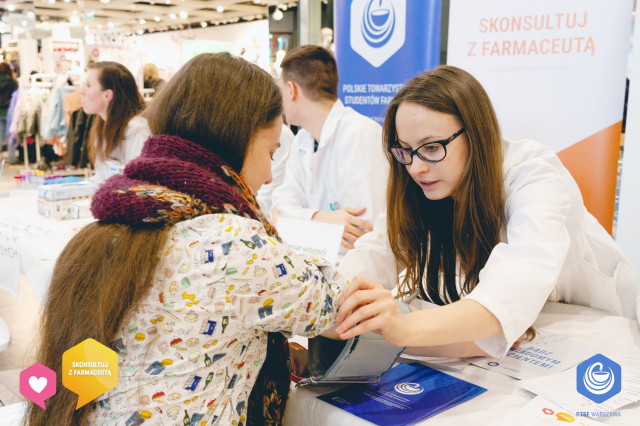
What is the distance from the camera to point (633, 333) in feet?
4.84

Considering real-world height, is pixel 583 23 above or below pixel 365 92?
above

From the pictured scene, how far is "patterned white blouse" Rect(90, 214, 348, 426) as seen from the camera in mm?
901

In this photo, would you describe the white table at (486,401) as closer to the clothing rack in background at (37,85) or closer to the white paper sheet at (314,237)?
the white paper sheet at (314,237)

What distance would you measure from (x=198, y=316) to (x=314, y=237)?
1.01m

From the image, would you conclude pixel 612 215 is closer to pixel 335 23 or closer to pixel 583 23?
pixel 583 23

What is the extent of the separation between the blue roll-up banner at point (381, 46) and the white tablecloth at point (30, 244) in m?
1.79

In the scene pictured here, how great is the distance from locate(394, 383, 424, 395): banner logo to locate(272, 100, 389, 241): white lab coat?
133 cm

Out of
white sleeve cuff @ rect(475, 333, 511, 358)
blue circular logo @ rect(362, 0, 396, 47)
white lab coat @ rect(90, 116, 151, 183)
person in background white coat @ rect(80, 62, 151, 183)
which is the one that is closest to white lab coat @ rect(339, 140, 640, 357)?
white sleeve cuff @ rect(475, 333, 511, 358)

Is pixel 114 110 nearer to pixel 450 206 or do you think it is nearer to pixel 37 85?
pixel 450 206

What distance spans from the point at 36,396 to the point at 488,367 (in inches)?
36.8

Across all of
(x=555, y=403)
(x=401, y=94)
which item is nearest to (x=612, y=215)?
(x=401, y=94)

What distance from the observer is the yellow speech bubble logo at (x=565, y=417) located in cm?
102

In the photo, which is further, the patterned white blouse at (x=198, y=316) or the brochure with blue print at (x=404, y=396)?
the brochure with blue print at (x=404, y=396)

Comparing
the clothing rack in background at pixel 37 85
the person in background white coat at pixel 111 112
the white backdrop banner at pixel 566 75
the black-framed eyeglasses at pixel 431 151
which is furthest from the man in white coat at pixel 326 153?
the clothing rack in background at pixel 37 85
